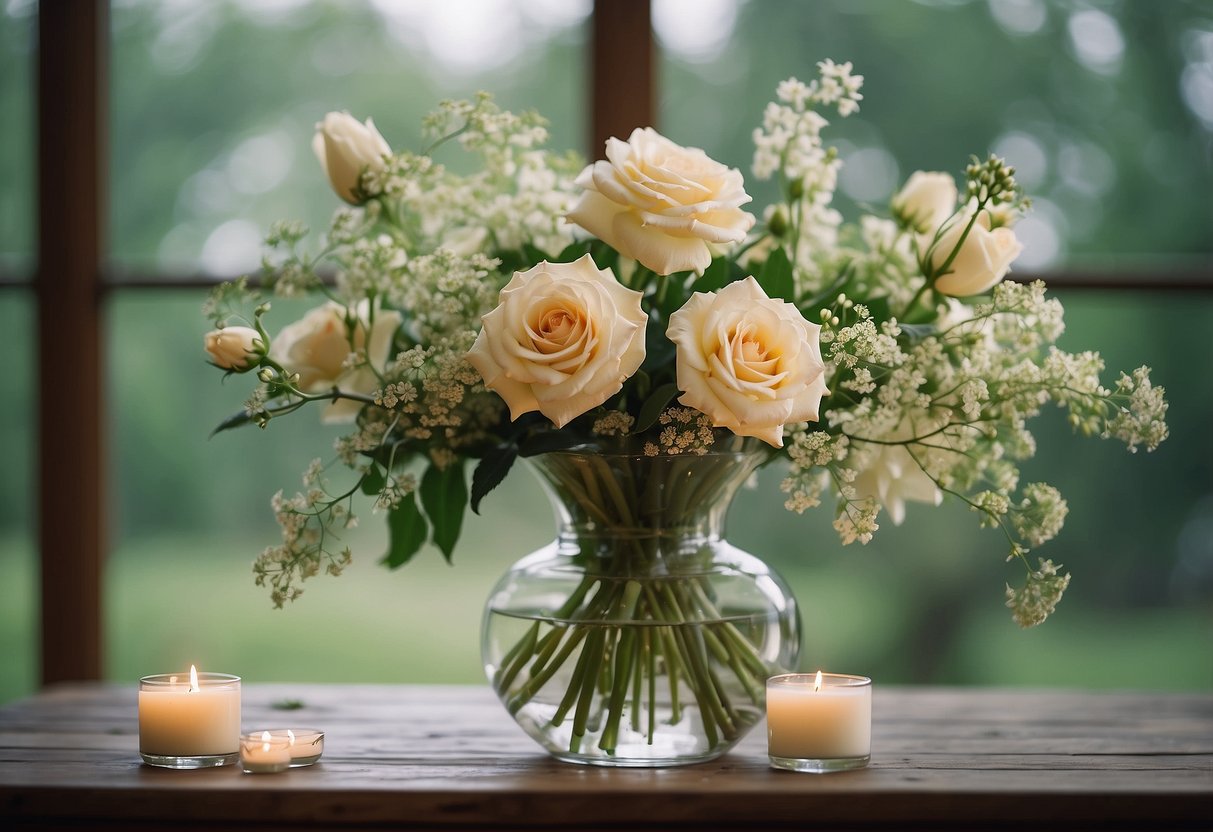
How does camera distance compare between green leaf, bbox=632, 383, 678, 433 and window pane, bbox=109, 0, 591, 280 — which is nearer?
green leaf, bbox=632, 383, 678, 433

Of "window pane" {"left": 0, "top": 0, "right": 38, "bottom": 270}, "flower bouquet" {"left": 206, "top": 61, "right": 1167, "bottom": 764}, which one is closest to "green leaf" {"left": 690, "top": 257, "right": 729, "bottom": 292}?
"flower bouquet" {"left": 206, "top": 61, "right": 1167, "bottom": 764}

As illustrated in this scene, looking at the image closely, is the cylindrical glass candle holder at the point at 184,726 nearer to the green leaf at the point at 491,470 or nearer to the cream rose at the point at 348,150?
the green leaf at the point at 491,470

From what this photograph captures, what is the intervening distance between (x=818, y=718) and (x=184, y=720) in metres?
0.53

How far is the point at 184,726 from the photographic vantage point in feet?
3.01

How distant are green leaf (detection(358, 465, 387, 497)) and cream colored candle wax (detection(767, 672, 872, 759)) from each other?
367 millimetres

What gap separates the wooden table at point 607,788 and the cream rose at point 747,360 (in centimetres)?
30

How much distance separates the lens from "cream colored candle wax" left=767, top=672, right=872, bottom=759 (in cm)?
89

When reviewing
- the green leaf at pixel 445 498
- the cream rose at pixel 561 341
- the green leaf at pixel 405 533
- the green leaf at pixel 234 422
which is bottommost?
the green leaf at pixel 405 533

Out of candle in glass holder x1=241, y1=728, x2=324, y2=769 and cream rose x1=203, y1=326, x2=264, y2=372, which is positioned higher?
cream rose x1=203, y1=326, x2=264, y2=372

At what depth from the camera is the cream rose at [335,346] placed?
0.96 metres

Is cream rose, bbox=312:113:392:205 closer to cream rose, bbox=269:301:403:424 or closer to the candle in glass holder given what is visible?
cream rose, bbox=269:301:403:424

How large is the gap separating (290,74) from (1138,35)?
127 centimetres

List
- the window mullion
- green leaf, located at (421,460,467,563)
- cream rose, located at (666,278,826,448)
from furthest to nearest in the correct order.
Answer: the window mullion → green leaf, located at (421,460,467,563) → cream rose, located at (666,278,826,448)

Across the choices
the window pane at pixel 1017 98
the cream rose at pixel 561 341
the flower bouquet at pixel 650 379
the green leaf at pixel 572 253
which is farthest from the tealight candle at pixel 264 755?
the window pane at pixel 1017 98
